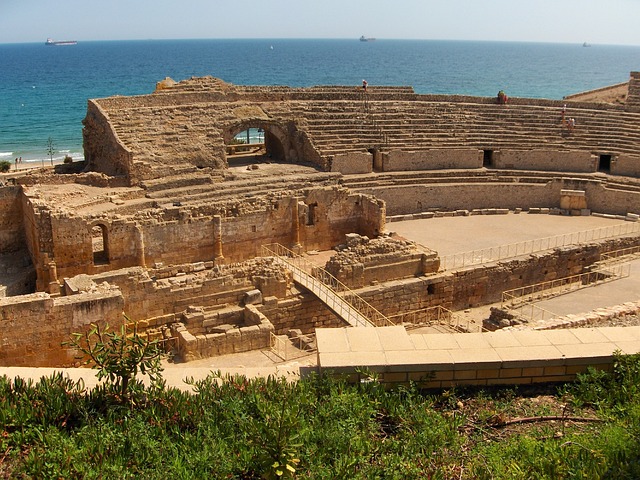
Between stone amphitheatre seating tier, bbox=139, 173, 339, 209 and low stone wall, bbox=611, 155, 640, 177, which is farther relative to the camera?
low stone wall, bbox=611, 155, 640, 177

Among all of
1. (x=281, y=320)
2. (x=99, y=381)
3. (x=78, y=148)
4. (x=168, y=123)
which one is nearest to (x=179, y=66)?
(x=78, y=148)

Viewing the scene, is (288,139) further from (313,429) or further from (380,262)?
(313,429)

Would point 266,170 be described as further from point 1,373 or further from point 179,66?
point 179,66

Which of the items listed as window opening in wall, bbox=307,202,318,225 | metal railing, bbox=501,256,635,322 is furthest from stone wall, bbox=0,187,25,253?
metal railing, bbox=501,256,635,322

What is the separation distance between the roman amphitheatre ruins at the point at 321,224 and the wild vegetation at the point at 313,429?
1.41ft

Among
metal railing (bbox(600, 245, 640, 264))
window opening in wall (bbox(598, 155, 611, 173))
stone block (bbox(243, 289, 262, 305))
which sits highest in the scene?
window opening in wall (bbox(598, 155, 611, 173))

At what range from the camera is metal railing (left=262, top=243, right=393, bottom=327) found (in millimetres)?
17438

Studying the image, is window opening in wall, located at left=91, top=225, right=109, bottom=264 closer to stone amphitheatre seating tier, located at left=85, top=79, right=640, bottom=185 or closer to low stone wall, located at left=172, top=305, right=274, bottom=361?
stone amphitheatre seating tier, located at left=85, top=79, right=640, bottom=185

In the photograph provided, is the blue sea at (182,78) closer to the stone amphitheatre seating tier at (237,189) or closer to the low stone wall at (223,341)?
the stone amphitheatre seating tier at (237,189)

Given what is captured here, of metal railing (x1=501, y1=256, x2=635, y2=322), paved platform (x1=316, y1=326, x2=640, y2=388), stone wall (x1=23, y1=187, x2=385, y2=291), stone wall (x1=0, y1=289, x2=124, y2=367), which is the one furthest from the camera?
metal railing (x1=501, y1=256, x2=635, y2=322)

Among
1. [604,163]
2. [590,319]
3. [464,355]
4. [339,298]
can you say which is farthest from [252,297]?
[604,163]

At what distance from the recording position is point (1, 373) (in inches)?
327

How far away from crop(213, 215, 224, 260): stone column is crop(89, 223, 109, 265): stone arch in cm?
350

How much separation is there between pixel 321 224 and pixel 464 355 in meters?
17.0
